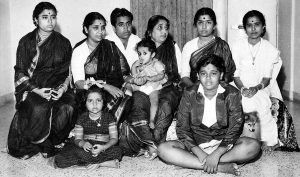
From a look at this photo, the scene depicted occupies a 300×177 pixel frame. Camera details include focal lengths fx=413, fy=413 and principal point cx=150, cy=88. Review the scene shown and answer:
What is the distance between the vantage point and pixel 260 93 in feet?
13.5

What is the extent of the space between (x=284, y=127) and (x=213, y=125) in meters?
0.99

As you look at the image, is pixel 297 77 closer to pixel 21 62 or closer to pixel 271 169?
pixel 271 169

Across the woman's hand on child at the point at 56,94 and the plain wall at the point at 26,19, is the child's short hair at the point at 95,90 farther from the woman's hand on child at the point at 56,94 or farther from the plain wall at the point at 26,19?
the plain wall at the point at 26,19

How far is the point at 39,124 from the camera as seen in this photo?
3.92m

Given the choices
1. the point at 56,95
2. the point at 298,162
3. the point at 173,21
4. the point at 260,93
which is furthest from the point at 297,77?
the point at 56,95

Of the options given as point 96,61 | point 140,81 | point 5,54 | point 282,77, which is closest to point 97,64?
point 96,61

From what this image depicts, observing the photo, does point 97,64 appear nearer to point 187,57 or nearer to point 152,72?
point 152,72

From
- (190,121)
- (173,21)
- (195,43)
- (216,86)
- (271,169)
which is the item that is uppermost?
(173,21)

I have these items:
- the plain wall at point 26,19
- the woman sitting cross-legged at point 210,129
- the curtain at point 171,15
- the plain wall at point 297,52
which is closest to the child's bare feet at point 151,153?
the woman sitting cross-legged at point 210,129

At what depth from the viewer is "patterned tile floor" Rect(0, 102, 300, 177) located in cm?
343

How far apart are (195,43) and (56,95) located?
156 centimetres

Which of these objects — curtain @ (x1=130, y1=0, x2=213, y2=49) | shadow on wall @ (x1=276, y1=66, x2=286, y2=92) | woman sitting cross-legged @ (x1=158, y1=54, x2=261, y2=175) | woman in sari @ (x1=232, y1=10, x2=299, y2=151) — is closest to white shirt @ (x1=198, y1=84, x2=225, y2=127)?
woman sitting cross-legged @ (x1=158, y1=54, x2=261, y2=175)

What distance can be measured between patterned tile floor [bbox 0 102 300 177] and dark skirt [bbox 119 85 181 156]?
0.15 metres

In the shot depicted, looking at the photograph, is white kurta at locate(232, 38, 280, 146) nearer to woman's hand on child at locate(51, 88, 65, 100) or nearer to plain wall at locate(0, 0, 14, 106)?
woman's hand on child at locate(51, 88, 65, 100)
